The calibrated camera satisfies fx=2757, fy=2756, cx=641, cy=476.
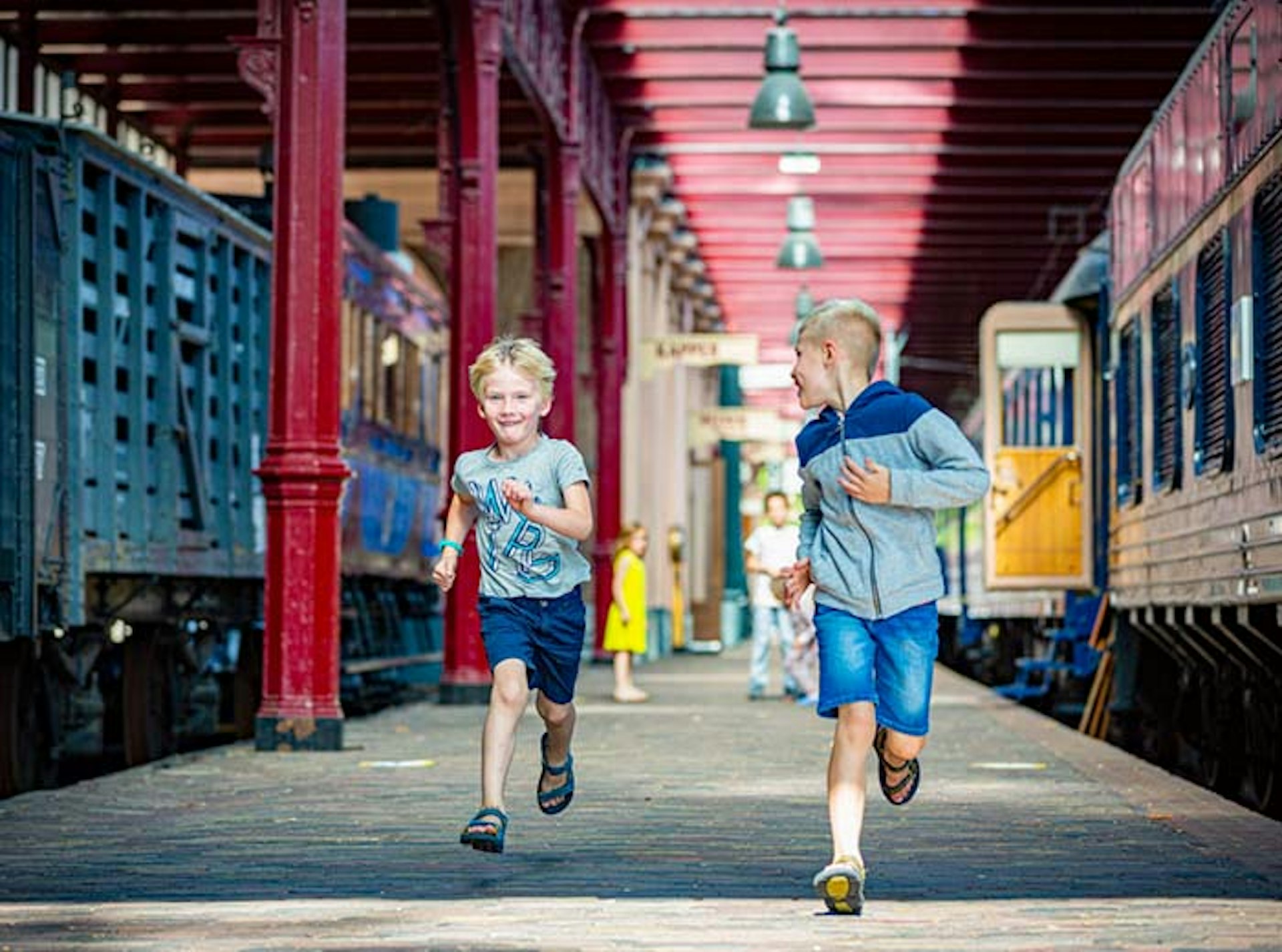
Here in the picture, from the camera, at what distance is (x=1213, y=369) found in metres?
12.8

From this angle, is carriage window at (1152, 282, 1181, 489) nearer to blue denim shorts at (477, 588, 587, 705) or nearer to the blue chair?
the blue chair

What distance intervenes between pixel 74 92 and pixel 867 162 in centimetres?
1032

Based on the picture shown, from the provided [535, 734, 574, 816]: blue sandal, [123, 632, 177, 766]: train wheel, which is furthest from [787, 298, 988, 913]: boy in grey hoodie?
[123, 632, 177, 766]: train wheel

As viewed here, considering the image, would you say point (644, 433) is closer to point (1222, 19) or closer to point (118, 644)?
point (118, 644)

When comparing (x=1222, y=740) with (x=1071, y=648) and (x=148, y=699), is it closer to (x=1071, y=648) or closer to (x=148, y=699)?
(x=148, y=699)

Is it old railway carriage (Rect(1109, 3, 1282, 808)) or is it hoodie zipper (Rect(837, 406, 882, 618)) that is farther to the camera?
old railway carriage (Rect(1109, 3, 1282, 808))

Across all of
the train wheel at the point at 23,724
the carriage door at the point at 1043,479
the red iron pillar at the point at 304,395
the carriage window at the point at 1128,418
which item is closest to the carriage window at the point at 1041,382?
the carriage door at the point at 1043,479

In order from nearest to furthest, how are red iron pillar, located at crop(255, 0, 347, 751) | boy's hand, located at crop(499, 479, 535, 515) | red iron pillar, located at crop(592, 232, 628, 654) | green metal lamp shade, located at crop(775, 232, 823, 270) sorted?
boy's hand, located at crop(499, 479, 535, 515) < red iron pillar, located at crop(255, 0, 347, 751) < green metal lamp shade, located at crop(775, 232, 823, 270) < red iron pillar, located at crop(592, 232, 628, 654)

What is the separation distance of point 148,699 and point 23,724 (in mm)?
3472

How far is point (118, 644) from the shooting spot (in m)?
17.6

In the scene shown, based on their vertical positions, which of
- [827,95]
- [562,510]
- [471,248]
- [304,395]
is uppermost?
[827,95]

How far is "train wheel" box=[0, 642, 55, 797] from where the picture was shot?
1390 centimetres

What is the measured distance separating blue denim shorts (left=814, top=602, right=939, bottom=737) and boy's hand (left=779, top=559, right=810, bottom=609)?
8cm

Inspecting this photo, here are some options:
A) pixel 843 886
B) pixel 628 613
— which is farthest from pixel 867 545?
pixel 628 613
